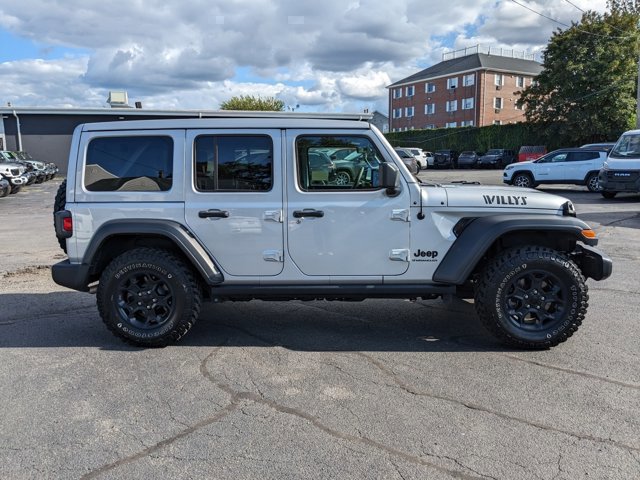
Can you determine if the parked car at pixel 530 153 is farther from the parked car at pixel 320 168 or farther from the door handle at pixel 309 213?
the door handle at pixel 309 213

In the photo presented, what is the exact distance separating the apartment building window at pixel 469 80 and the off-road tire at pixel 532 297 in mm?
65023

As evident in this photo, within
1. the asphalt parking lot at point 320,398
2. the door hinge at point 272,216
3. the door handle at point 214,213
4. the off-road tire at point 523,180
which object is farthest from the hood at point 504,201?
the off-road tire at point 523,180

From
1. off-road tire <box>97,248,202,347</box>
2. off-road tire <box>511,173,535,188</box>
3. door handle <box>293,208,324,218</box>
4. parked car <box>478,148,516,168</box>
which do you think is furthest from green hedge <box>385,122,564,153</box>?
off-road tire <box>97,248,202,347</box>

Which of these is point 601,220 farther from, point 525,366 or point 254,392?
point 254,392

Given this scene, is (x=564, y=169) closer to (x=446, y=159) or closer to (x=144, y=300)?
(x=144, y=300)

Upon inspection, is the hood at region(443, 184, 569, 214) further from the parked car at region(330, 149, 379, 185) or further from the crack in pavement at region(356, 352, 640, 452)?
the crack in pavement at region(356, 352, 640, 452)

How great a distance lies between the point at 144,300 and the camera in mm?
4641

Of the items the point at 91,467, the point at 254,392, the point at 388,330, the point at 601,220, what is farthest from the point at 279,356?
the point at 601,220

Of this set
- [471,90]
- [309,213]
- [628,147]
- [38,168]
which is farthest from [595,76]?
[309,213]

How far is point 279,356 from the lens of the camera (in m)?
4.50

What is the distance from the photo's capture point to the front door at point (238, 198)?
4.55m

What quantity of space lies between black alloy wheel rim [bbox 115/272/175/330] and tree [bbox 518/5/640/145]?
37902 millimetres

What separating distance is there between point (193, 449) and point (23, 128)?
4001 cm

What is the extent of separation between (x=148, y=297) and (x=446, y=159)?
4162 cm
